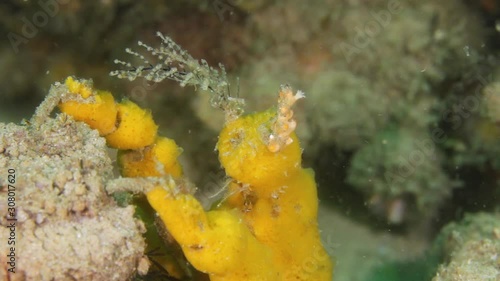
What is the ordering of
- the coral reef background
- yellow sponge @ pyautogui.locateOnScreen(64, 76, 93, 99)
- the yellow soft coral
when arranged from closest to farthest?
the yellow soft coral, yellow sponge @ pyautogui.locateOnScreen(64, 76, 93, 99), the coral reef background

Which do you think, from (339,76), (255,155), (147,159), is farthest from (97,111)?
(339,76)

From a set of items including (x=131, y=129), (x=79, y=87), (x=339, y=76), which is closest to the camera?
(x=79, y=87)

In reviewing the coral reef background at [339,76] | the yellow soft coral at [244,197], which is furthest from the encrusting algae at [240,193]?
the coral reef background at [339,76]

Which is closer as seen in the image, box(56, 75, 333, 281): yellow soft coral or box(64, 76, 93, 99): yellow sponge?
box(56, 75, 333, 281): yellow soft coral

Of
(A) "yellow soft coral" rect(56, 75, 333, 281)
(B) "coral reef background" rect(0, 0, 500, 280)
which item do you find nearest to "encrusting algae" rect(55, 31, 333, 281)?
(A) "yellow soft coral" rect(56, 75, 333, 281)

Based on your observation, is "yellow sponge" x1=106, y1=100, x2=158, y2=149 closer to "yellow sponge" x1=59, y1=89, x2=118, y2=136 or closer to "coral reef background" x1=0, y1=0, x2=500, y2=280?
"yellow sponge" x1=59, y1=89, x2=118, y2=136

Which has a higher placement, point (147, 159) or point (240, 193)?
point (147, 159)

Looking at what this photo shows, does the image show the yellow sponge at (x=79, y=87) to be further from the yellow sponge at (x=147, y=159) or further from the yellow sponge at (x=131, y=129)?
the yellow sponge at (x=147, y=159)

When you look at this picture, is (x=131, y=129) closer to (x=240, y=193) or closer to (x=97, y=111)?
(x=97, y=111)
